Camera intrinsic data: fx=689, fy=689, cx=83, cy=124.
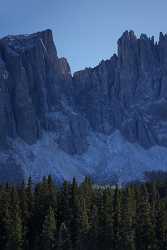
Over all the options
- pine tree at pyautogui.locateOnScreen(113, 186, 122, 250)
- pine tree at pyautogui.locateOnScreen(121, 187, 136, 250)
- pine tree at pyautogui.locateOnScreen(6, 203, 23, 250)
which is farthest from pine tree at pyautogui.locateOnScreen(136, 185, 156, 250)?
pine tree at pyautogui.locateOnScreen(6, 203, 23, 250)

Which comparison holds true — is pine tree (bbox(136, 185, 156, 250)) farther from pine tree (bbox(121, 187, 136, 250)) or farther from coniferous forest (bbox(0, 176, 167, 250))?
pine tree (bbox(121, 187, 136, 250))

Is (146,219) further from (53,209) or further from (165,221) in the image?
(53,209)

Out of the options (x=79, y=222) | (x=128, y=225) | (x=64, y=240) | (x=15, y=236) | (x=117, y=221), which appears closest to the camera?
(x=128, y=225)

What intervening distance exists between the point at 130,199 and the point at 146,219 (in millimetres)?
5361

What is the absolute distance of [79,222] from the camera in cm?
9531

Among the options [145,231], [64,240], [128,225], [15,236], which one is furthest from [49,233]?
[145,231]

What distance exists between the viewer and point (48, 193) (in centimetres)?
10488

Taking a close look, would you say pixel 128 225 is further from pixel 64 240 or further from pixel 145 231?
pixel 64 240

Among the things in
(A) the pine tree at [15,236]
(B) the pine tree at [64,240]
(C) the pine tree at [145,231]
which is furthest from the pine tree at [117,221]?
(A) the pine tree at [15,236]

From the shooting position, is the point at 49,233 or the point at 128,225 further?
the point at 49,233

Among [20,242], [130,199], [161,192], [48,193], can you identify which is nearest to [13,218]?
[20,242]

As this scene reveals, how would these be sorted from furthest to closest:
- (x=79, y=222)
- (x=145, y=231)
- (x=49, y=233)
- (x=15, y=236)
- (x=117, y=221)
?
(x=79, y=222) < (x=117, y=221) < (x=145, y=231) < (x=15, y=236) < (x=49, y=233)

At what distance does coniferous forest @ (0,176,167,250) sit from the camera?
301 feet

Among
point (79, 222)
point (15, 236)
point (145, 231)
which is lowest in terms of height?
point (15, 236)
